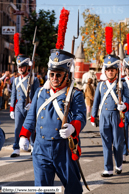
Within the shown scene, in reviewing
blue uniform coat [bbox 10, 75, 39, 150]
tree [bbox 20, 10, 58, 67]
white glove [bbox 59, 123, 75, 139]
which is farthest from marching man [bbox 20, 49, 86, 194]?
tree [bbox 20, 10, 58, 67]

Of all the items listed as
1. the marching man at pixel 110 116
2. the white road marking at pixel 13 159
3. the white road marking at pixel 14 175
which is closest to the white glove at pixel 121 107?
the marching man at pixel 110 116

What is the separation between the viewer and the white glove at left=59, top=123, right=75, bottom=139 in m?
4.15

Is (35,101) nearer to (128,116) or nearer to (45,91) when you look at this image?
(45,91)

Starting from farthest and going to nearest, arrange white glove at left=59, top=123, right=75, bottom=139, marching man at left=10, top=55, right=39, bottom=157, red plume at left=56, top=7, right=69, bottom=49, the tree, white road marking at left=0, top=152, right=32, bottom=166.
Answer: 1. the tree
2. marching man at left=10, top=55, right=39, bottom=157
3. white road marking at left=0, top=152, right=32, bottom=166
4. red plume at left=56, top=7, right=69, bottom=49
5. white glove at left=59, top=123, right=75, bottom=139

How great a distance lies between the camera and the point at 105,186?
20.1 feet

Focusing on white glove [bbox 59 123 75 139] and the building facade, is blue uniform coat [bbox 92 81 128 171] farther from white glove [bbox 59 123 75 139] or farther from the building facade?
→ the building facade

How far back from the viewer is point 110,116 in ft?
22.6

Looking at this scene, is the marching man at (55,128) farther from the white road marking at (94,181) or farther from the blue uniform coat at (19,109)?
the blue uniform coat at (19,109)

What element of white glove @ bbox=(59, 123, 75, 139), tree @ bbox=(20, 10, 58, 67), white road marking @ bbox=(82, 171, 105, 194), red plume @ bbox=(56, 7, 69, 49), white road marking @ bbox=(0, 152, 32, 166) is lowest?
white road marking @ bbox=(0, 152, 32, 166)

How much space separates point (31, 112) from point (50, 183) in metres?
0.88

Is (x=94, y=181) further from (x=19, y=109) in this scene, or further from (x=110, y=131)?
(x=19, y=109)

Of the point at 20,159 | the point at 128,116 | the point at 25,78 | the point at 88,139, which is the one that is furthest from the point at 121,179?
the point at 88,139

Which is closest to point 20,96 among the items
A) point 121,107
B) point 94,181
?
point 121,107

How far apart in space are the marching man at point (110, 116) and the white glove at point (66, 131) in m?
2.73
